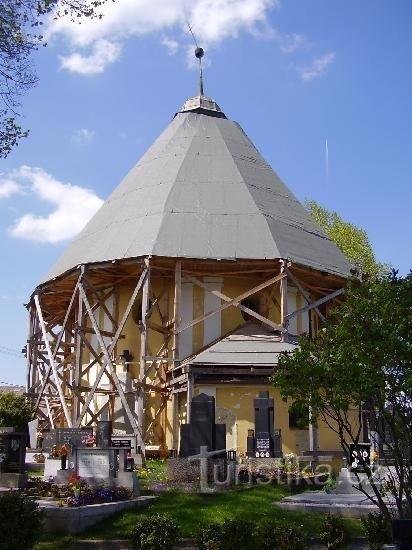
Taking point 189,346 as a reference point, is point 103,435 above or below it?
below

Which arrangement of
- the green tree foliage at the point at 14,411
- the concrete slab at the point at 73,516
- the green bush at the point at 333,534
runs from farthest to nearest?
the green tree foliage at the point at 14,411 < the concrete slab at the point at 73,516 < the green bush at the point at 333,534

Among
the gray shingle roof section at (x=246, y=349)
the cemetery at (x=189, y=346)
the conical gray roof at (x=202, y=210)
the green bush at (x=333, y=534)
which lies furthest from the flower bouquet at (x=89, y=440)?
the green bush at (x=333, y=534)

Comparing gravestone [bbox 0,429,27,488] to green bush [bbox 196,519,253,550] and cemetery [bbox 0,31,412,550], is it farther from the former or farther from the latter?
green bush [bbox 196,519,253,550]

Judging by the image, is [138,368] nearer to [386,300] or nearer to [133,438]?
[133,438]

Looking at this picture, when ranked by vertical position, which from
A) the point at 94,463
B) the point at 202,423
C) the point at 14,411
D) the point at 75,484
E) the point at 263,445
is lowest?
the point at 75,484

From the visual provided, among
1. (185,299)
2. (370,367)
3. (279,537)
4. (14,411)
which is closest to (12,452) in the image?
(279,537)

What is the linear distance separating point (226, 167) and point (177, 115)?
20.5 ft

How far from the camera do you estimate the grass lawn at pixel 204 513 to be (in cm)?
1202

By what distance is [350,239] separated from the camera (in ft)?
134

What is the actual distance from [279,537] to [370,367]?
9.78 ft

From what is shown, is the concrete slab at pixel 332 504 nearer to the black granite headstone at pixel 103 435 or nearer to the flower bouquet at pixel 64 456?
the flower bouquet at pixel 64 456

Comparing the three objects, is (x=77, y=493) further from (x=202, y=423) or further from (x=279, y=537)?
(x=202, y=423)

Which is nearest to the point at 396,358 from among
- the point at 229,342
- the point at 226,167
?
the point at 229,342

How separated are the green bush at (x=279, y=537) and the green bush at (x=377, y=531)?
102 cm
